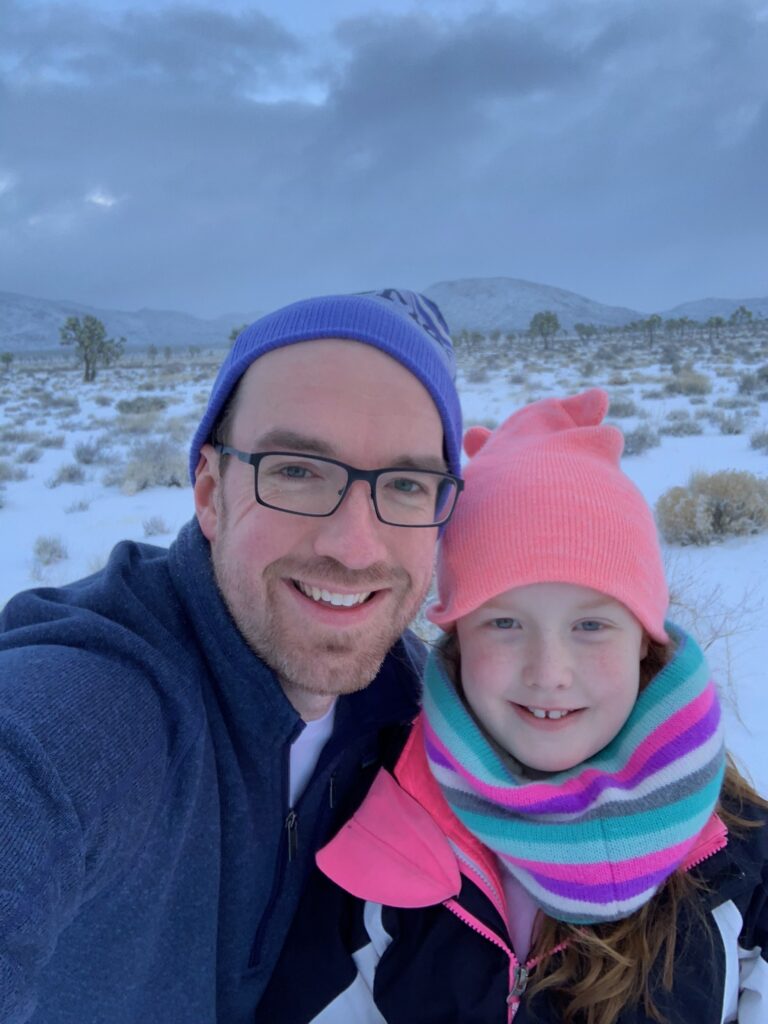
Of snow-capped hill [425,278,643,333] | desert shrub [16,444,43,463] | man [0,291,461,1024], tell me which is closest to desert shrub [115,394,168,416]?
desert shrub [16,444,43,463]

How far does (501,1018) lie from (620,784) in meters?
0.51

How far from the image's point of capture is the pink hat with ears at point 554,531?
4.72 feet

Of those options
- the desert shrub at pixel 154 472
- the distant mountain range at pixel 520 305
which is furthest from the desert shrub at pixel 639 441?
the distant mountain range at pixel 520 305

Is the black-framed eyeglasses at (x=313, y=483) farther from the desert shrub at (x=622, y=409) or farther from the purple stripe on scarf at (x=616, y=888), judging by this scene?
the desert shrub at (x=622, y=409)

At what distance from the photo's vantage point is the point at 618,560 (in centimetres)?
146

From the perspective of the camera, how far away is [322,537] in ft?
4.49

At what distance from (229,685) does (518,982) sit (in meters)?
0.85

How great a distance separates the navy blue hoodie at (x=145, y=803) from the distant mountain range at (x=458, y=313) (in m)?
127

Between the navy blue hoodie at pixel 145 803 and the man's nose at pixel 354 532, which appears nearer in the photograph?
the navy blue hoodie at pixel 145 803

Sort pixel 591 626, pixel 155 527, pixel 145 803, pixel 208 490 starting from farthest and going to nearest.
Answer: pixel 155 527 → pixel 208 490 → pixel 591 626 → pixel 145 803

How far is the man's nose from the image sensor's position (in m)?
1.35

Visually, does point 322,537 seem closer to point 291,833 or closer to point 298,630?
point 298,630

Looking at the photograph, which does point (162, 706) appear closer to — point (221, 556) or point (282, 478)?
point (221, 556)

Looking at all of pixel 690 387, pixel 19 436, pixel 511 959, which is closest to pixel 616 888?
pixel 511 959
